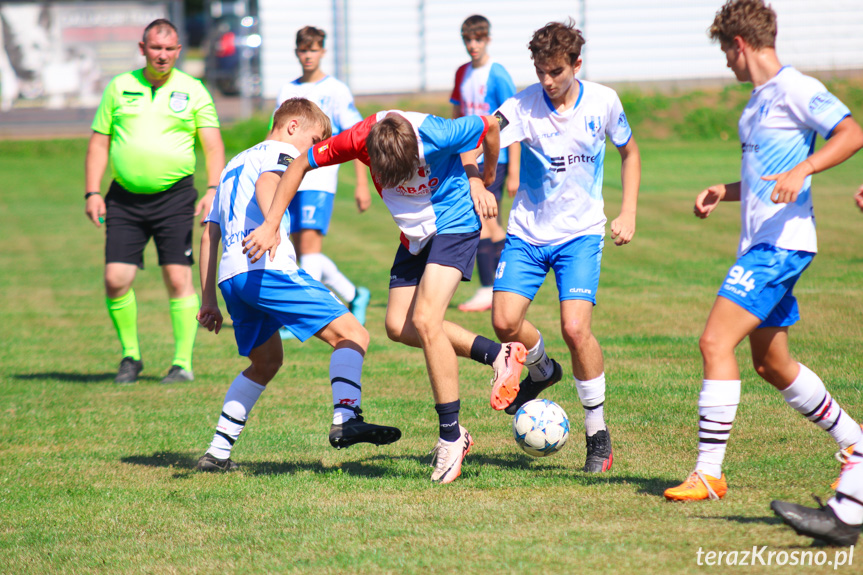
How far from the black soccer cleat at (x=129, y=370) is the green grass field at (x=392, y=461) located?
11 cm

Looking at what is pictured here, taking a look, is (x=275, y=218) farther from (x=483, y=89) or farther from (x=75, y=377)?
(x=483, y=89)

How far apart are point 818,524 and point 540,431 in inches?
62.4

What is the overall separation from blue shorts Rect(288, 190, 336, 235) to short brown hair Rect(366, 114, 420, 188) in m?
3.85

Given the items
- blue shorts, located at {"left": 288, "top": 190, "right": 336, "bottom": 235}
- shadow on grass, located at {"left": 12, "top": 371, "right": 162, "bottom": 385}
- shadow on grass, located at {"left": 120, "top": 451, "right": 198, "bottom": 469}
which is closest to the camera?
shadow on grass, located at {"left": 120, "top": 451, "right": 198, "bottom": 469}

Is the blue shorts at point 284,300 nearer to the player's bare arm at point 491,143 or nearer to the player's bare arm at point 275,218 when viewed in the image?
the player's bare arm at point 275,218

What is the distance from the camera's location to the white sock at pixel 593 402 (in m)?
4.74

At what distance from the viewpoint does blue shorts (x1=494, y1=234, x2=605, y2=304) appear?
15.7 ft

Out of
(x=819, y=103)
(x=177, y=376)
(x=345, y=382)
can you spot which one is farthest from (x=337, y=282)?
(x=819, y=103)

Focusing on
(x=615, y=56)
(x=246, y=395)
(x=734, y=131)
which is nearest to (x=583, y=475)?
(x=246, y=395)

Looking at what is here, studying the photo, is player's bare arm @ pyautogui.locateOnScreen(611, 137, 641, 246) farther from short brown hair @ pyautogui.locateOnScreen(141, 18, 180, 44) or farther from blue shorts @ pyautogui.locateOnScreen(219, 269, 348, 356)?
short brown hair @ pyautogui.locateOnScreen(141, 18, 180, 44)

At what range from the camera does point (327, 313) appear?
4.76 metres

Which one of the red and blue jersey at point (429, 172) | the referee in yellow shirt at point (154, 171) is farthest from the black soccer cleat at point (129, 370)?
the red and blue jersey at point (429, 172)

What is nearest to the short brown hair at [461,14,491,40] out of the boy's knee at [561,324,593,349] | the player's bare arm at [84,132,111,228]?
the player's bare arm at [84,132,111,228]

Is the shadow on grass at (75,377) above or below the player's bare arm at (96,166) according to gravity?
below
